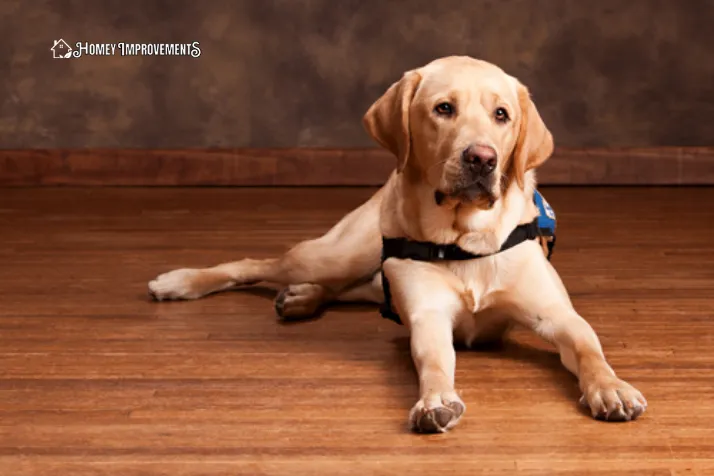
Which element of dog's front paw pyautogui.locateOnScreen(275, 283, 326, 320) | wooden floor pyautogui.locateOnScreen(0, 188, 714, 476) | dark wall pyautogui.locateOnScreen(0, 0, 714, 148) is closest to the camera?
wooden floor pyautogui.locateOnScreen(0, 188, 714, 476)

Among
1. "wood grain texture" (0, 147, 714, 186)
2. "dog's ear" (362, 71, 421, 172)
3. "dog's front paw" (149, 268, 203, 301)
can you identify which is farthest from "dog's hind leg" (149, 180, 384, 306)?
"wood grain texture" (0, 147, 714, 186)

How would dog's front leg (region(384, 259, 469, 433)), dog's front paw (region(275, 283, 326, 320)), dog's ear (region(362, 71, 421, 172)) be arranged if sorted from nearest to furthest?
dog's front leg (region(384, 259, 469, 433))
dog's ear (region(362, 71, 421, 172))
dog's front paw (region(275, 283, 326, 320))

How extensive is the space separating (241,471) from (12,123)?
4.66m

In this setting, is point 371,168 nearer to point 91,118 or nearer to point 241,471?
point 91,118

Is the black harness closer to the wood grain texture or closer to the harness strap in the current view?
the harness strap

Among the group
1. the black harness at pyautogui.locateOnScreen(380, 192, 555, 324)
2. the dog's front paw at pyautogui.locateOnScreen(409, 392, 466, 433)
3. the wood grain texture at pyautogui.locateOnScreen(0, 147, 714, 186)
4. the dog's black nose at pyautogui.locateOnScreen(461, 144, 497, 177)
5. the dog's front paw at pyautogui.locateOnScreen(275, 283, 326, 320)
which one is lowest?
the wood grain texture at pyautogui.locateOnScreen(0, 147, 714, 186)

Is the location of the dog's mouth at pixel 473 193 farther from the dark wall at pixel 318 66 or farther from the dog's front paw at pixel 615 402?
the dark wall at pixel 318 66

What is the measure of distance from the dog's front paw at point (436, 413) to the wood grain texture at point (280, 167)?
386 cm

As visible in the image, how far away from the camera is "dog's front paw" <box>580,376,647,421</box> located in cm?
232

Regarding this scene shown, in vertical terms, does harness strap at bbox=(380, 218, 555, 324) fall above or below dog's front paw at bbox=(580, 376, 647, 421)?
above

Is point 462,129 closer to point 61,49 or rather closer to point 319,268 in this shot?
point 319,268

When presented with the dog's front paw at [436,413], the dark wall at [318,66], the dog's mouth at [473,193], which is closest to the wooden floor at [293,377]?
the dog's front paw at [436,413]

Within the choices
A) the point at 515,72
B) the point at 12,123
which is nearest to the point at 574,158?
the point at 515,72

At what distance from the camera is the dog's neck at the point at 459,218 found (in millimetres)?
2797
